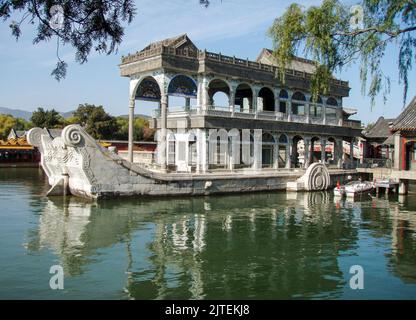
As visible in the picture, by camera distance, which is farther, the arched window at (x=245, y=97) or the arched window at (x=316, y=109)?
the arched window at (x=316, y=109)

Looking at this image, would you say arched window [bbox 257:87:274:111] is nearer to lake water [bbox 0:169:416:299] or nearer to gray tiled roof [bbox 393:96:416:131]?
gray tiled roof [bbox 393:96:416:131]

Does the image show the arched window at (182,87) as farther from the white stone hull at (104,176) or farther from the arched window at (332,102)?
the arched window at (332,102)

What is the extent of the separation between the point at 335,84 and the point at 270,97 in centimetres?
551

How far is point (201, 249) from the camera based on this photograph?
1235 centimetres

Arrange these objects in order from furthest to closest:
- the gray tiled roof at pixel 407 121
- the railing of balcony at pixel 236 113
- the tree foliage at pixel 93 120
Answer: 1. the tree foliage at pixel 93 120
2. the railing of balcony at pixel 236 113
3. the gray tiled roof at pixel 407 121

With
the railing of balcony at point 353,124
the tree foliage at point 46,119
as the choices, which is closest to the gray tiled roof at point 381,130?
the railing of balcony at point 353,124

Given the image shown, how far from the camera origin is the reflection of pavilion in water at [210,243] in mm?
9250

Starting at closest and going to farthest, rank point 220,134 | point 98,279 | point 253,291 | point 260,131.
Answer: point 253,291
point 98,279
point 220,134
point 260,131

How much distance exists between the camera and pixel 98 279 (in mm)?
9430

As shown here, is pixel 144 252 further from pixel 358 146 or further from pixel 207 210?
pixel 358 146

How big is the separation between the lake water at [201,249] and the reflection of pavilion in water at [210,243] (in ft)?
0.10

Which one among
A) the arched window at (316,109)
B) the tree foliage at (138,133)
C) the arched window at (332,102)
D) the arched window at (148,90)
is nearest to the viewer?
the arched window at (148,90)
